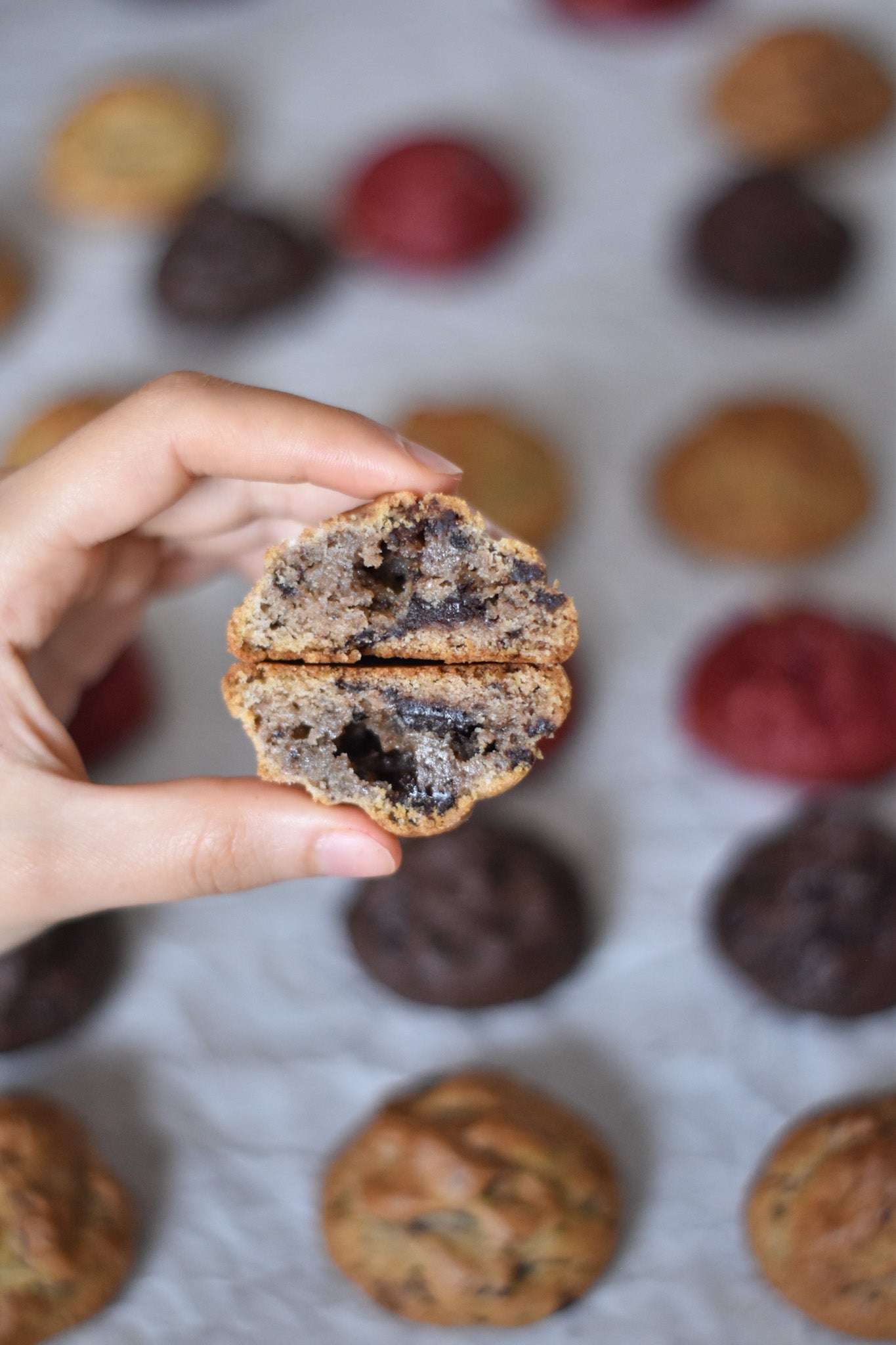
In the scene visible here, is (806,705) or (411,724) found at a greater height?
(411,724)

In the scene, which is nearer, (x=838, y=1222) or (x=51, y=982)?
(x=838, y=1222)

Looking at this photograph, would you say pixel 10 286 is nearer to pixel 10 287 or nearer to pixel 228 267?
pixel 10 287

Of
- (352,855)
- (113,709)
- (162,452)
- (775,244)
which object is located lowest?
(113,709)

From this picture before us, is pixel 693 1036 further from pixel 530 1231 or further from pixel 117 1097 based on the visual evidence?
pixel 117 1097

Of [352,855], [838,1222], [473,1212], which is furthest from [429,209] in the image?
[838,1222]

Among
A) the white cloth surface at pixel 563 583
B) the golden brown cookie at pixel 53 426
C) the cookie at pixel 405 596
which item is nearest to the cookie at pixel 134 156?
the white cloth surface at pixel 563 583

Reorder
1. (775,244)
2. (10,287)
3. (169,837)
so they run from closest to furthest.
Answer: (169,837) → (775,244) → (10,287)

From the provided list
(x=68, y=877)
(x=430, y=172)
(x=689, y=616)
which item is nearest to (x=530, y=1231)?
(x=68, y=877)
